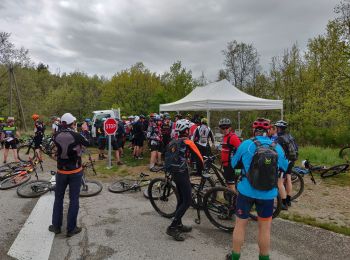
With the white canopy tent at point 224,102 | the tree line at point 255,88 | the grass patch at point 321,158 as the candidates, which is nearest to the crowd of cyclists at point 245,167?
the white canopy tent at point 224,102

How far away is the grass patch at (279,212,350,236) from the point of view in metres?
4.87

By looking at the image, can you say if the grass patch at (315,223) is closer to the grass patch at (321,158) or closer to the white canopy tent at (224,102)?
the grass patch at (321,158)


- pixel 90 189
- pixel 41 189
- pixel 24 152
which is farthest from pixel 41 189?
pixel 24 152

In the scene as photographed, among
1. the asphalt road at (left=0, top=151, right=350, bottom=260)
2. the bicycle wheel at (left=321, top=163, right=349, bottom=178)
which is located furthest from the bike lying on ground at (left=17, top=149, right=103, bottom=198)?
the bicycle wheel at (left=321, top=163, right=349, bottom=178)

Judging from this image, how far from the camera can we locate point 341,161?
11.0 m

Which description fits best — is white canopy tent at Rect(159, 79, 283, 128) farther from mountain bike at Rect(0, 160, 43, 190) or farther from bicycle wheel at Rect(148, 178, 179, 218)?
mountain bike at Rect(0, 160, 43, 190)

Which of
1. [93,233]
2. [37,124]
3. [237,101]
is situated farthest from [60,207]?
[237,101]

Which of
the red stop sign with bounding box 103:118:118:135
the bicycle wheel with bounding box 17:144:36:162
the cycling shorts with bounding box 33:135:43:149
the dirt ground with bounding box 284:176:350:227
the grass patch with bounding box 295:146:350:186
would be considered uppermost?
the red stop sign with bounding box 103:118:118:135

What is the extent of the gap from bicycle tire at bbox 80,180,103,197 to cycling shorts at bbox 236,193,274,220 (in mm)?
4395

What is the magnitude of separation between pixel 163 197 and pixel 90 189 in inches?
92.3

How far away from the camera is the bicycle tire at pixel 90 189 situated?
6.90 meters

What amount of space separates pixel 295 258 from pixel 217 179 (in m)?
2.45

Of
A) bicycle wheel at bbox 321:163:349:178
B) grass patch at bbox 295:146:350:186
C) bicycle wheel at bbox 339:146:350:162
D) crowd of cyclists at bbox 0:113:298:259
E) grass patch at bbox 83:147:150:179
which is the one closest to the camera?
crowd of cyclists at bbox 0:113:298:259

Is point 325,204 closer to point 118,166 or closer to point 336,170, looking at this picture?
point 336,170
